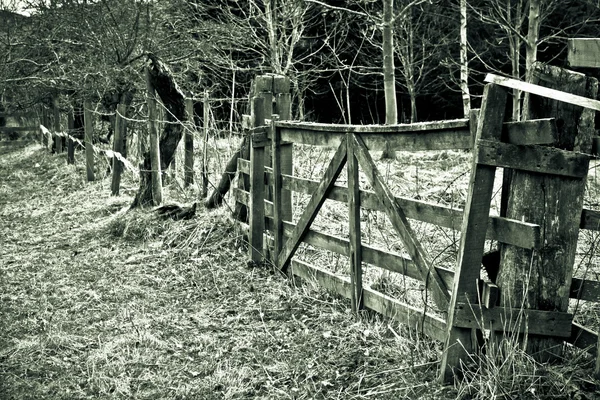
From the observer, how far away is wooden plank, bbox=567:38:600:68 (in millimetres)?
3369

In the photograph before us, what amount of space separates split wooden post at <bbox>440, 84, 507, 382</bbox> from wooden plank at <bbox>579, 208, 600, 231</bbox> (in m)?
0.59

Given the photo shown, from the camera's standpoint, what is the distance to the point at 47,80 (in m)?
13.5

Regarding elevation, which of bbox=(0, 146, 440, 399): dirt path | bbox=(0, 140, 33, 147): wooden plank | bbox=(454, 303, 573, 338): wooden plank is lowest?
bbox=(0, 146, 440, 399): dirt path

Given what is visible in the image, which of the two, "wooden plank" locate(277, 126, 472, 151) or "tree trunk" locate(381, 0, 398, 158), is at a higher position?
"tree trunk" locate(381, 0, 398, 158)

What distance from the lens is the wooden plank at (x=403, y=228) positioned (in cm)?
422

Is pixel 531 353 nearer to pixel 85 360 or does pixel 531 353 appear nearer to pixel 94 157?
pixel 85 360

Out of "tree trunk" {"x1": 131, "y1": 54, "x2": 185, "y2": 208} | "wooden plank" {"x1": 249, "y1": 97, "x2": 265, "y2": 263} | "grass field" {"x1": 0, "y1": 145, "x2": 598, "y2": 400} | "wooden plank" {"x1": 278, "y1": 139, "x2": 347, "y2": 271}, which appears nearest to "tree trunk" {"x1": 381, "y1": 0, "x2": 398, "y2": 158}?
"tree trunk" {"x1": 131, "y1": 54, "x2": 185, "y2": 208}

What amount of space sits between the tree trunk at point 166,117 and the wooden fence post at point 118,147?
1681mm

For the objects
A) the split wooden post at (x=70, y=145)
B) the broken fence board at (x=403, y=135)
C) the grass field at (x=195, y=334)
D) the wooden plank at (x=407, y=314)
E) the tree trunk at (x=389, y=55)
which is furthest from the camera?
the split wooden post at (x=70, y=145)

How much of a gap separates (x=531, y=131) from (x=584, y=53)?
474 millimetres

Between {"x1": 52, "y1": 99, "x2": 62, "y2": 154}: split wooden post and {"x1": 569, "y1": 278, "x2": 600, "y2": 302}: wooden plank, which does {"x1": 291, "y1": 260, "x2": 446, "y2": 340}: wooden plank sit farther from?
{"x1": 52, "y1": 99, "x2": 62, "y2": 154}: split wooden post

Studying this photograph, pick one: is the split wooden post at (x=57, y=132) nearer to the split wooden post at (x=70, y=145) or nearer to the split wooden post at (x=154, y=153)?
the split wooden post at (x=70, y=145)

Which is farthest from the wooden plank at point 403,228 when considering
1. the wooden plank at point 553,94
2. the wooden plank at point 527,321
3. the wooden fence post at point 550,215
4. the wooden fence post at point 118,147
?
the wooden fence post at point 118,147

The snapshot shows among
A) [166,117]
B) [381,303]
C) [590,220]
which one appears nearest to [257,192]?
[381,303]
